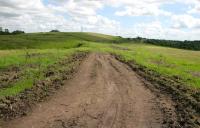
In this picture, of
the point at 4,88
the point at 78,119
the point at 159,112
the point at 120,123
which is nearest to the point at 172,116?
the point at 159,112

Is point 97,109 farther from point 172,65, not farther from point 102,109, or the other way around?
point 172,65

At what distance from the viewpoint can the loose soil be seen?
40.2 feet

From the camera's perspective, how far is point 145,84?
2111 cm

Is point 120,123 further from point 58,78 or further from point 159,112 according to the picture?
point 58,78

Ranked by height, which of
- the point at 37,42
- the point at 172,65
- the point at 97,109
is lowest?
the point at 37,42

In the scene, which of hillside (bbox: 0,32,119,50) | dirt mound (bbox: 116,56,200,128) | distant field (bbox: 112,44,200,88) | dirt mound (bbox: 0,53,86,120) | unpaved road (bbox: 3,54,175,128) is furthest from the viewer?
hillside (bbox: 0,32,119,50)

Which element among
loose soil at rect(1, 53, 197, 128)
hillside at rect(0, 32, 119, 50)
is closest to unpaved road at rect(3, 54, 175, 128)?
loose soil at rect(1, 53, 197, 128)

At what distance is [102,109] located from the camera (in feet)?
46.7

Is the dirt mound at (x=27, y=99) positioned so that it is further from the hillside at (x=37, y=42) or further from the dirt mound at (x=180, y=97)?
the hillside at (x=37, y=42)

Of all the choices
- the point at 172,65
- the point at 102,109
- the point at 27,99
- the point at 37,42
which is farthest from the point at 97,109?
the point at 37,42

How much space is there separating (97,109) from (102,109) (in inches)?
7.6

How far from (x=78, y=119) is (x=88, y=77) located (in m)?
11.0

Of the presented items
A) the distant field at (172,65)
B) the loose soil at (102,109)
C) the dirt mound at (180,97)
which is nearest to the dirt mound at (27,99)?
the loose soil at (102,109)

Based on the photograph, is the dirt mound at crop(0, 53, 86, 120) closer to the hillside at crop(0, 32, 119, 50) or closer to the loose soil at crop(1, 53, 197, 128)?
the loose soil at crop(1, 53, 197, 128)
